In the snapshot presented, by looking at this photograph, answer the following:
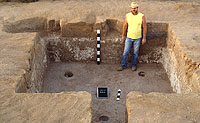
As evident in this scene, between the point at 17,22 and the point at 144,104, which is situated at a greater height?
the point at 17,22

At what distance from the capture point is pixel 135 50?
19.3 ft

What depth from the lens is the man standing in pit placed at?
5512 mm

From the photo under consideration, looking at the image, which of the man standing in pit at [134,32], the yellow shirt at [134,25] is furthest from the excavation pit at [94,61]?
the yellow shirt at [134,25]

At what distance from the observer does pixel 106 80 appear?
19.1ft

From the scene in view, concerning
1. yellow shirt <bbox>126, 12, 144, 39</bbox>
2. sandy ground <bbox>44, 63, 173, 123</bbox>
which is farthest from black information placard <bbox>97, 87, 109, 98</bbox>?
yellow shirt <bbox>126, 12, 144, 39</bbox>

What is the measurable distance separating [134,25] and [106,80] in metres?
1.39

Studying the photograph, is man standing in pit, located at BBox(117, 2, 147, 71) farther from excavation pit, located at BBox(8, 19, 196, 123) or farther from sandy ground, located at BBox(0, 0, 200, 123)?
sandy ground, located at BBox(0, 0, 200, 123)

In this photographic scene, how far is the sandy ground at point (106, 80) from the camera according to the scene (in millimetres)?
5195

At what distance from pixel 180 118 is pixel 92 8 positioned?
13.9ft

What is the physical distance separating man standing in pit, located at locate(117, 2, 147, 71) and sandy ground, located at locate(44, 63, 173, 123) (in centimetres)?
37

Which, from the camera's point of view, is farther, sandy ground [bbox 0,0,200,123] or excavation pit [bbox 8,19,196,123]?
excavation pit [bbox 8,19,196,123]

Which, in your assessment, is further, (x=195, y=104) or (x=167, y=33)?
(x=167, y=33)

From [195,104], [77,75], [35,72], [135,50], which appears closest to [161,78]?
[135,50]

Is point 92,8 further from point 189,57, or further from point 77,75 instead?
point 189,57
